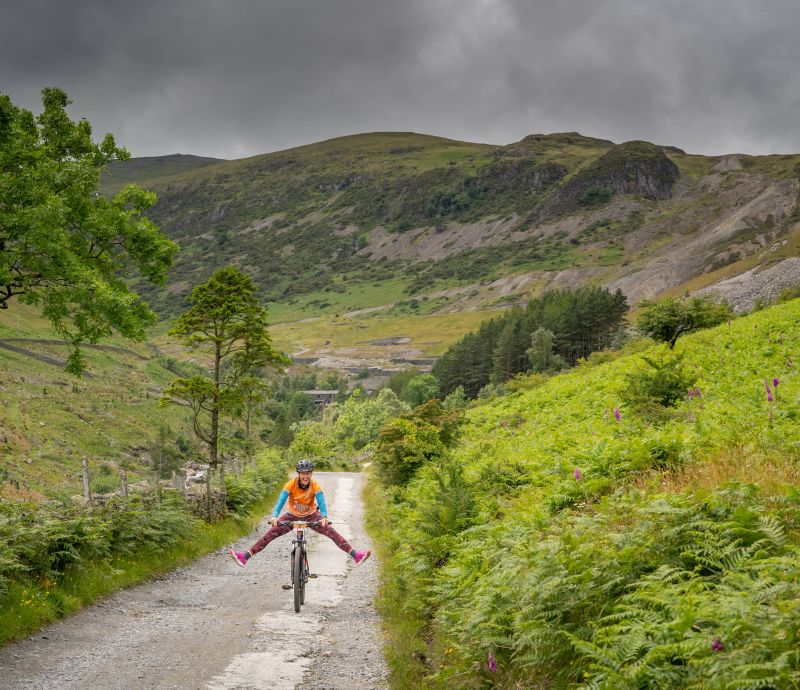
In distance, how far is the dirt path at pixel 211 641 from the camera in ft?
28.7

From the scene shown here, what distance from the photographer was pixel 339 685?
8.98 m

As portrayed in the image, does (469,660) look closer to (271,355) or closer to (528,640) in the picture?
(528,640)

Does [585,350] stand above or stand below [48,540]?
above

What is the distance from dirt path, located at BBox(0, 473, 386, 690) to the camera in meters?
8.75

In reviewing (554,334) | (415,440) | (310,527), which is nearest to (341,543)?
(310,527)

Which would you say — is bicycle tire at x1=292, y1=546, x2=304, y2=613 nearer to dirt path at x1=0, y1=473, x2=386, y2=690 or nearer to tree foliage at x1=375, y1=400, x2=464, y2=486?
dirt path at x1=0, y1=473, x2=386, y2=690

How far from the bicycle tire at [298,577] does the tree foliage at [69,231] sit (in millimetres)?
8099

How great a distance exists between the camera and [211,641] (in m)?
10.5

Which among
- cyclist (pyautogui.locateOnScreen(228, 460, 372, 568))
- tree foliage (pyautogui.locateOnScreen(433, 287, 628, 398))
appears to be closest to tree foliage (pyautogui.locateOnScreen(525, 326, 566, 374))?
tree foliage (pyautogui.locateOnScreen(433, 287, 628, 398))

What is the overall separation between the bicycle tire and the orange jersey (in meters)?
0.83

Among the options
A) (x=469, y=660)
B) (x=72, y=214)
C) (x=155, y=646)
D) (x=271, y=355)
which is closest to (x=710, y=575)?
(x=469, y=660)

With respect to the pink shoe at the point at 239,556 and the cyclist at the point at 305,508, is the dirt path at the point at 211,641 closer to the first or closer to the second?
the pink shoe at the point at 239,556

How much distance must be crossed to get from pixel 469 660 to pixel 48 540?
881 centimetres

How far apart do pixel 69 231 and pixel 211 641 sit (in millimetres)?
13376
